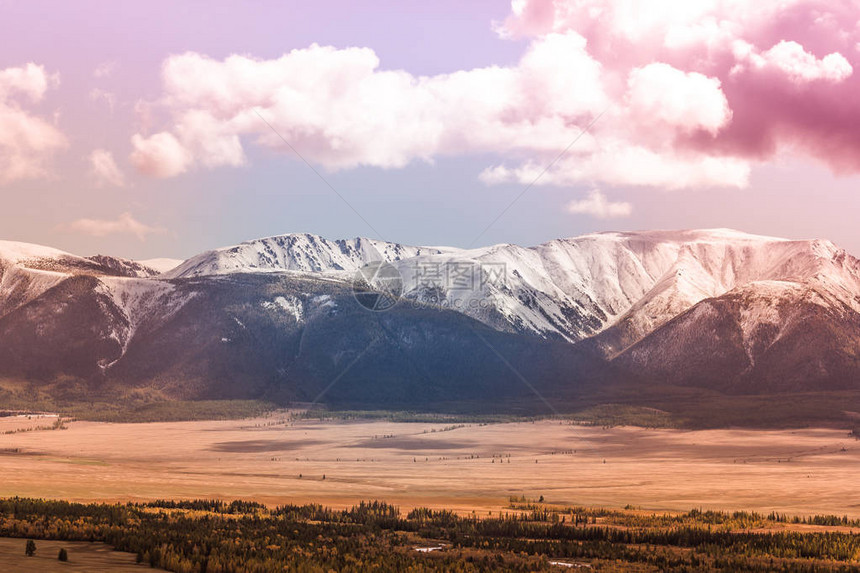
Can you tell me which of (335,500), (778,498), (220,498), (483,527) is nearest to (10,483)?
(220,498)

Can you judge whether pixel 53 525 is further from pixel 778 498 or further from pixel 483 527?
pixel 778 498

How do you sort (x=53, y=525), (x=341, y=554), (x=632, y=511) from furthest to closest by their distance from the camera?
1. (x=632, y=511)
2. (x=53, y=525)
3. (x=341, y=554)

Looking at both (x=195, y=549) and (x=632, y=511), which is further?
(x=632, y=511)

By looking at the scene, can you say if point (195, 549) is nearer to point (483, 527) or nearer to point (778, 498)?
point (483, 527)

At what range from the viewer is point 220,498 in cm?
18088

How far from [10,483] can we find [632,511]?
112 m

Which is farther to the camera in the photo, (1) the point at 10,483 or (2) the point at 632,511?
(1) the point at 10,483

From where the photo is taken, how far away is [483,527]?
142m

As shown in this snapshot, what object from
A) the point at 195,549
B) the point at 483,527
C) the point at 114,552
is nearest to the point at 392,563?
the point at 195,549

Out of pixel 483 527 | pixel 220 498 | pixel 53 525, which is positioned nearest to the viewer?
pixel 53 525

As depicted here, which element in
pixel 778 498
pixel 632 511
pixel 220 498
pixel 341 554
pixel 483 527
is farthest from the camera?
pixel 778 498

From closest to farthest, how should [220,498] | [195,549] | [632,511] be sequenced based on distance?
[195,549] < [632,511] < [220,498]

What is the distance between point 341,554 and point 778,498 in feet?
362

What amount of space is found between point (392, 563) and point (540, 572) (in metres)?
14.7
